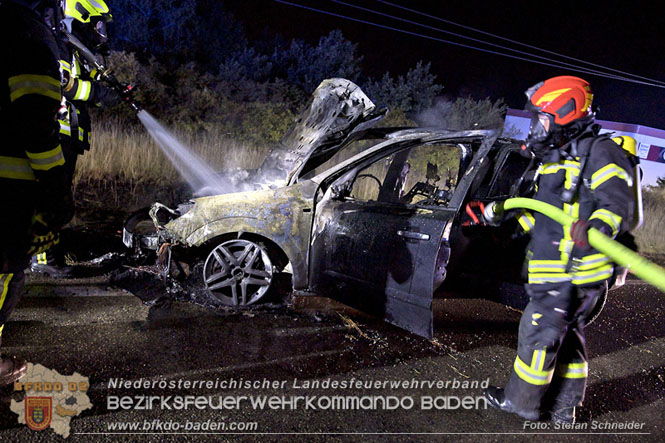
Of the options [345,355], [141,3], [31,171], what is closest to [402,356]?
[345,355]

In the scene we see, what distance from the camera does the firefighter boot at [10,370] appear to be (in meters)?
2.18

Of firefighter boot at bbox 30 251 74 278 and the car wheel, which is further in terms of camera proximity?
firefighter boot at bbox 30 251 74 278

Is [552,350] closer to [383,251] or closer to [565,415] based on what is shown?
[565,415]

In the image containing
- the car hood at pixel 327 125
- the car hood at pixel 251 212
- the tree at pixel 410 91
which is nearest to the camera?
the car hood at pixel 251 212

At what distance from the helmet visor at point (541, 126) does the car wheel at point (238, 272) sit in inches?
90.4

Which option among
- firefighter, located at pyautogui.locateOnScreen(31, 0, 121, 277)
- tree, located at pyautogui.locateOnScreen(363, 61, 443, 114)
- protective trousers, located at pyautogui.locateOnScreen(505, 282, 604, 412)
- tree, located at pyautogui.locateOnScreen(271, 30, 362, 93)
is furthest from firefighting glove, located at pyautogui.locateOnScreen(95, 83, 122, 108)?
tree, located at pyautogui.locateOnScreen(363, 61, 443, 114)

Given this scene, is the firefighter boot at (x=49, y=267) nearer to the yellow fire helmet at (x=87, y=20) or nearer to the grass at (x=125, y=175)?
the grass at (x=125, y=175)

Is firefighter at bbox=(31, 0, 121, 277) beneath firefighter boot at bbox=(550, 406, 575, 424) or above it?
above

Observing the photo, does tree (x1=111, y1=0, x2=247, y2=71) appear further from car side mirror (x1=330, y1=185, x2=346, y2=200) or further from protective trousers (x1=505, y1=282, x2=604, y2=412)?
protective trousers (x1=505, y1=282, x2=604, y2=412)

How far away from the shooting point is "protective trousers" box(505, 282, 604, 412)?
7.16 feet

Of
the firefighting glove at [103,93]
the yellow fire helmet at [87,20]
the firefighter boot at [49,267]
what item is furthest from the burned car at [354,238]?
the yellow fire helmet at [87,20]

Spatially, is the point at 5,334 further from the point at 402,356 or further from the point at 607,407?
the point at 607,407

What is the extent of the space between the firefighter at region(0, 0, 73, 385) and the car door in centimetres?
193

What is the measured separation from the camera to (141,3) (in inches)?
496
